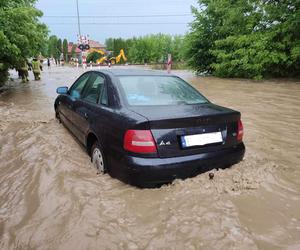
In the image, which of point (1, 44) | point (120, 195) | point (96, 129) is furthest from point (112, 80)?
point (1, 44)

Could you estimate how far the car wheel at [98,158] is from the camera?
13.0ft

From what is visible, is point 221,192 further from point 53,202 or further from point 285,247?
point 53,202

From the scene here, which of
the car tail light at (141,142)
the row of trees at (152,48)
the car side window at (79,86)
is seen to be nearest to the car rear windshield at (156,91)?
the car tail light at (141,142)

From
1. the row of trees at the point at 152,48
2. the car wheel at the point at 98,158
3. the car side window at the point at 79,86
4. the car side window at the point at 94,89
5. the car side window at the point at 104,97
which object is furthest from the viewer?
the row of trees at the point at 152,48

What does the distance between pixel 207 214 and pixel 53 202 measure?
165 cm

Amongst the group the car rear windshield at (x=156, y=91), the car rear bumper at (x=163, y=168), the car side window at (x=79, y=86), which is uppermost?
the car rear windshield at (x=156, y=91)

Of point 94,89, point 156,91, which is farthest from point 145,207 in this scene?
point 94,89

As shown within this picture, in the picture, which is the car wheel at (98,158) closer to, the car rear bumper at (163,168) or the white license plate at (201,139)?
the car rear bumper at (163,168)

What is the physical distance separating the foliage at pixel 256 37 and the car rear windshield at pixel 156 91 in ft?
46.1

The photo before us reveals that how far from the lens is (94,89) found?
15.5 feet

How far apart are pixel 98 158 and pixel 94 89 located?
3.60 feet

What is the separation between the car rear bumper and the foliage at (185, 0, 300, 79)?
49.3 ft

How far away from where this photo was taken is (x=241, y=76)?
20344 millimetres

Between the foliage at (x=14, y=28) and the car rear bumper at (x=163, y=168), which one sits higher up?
the foliage at (x=14, y=28)
